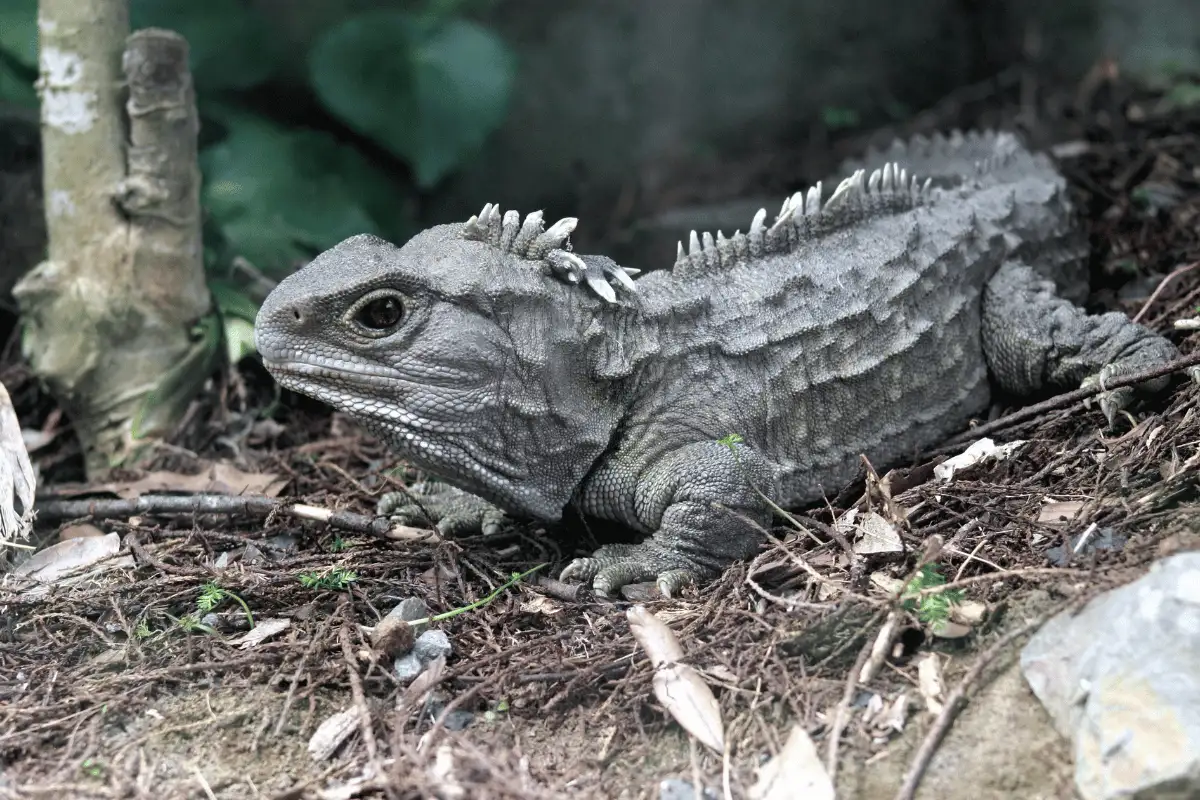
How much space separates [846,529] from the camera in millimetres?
4742

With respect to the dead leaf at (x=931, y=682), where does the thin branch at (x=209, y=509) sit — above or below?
below

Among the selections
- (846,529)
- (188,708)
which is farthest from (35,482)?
(846,529)

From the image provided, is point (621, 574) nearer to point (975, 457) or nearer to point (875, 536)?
point (875, 536)

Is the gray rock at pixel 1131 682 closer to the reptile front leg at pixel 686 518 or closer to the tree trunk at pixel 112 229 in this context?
the reptile front leg at pixel 686 518

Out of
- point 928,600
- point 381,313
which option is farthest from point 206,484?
point 928,600

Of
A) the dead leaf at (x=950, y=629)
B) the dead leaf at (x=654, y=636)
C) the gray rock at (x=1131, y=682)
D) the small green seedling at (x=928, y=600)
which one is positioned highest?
the gray rock at (x=1131, y=682)

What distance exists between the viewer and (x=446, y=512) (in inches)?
217

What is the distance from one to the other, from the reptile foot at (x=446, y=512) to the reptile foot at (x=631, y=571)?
70cm

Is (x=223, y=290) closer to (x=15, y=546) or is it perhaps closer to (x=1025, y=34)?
(x=15, y=546)

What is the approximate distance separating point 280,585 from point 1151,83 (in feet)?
31.5

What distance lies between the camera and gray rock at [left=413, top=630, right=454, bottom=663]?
169 inches

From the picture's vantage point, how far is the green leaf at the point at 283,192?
24.4 ft

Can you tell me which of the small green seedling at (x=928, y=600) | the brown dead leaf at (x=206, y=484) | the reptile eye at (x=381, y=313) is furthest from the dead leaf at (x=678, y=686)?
the brown dead leaf at (x=206, y=484)

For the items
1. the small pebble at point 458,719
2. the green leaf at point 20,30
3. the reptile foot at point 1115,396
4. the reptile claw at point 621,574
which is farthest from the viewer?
the green leaf at point 20,30
